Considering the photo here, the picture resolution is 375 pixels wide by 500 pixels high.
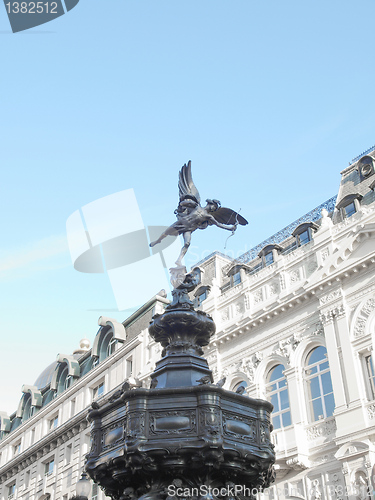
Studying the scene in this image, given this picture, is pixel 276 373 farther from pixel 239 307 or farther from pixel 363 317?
pixel 363 317

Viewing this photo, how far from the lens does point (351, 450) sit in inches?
909

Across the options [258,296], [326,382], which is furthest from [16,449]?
[326,382]

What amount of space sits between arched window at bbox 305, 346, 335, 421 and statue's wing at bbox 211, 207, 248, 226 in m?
17.8

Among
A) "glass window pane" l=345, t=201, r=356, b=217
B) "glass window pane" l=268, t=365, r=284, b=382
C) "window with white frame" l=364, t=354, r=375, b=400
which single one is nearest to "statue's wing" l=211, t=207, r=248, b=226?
"window with white frame" l=364, t=354, r=375, b=400

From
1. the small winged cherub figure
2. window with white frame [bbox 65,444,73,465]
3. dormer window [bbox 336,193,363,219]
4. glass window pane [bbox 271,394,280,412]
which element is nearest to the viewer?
the small winged cherub figure

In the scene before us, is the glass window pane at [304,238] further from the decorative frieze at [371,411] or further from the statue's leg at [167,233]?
the statue's leg at [167,233]

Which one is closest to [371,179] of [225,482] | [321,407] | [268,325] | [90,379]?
[268,325]

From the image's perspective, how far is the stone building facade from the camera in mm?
24156

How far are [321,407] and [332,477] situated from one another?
3092 millimetres

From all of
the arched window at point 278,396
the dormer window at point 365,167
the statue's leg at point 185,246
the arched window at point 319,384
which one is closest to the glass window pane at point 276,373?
the arched window at point 278,396

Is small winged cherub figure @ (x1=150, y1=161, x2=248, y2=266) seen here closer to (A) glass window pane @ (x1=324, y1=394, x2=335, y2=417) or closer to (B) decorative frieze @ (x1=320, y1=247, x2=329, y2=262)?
(A) glass window pane @ (x1=324, y1=394, x2=335, y2=417)

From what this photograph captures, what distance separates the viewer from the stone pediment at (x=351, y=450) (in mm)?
22703

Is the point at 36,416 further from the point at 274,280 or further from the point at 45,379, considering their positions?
the point at 274,280

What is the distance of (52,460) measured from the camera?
43.5 metres
